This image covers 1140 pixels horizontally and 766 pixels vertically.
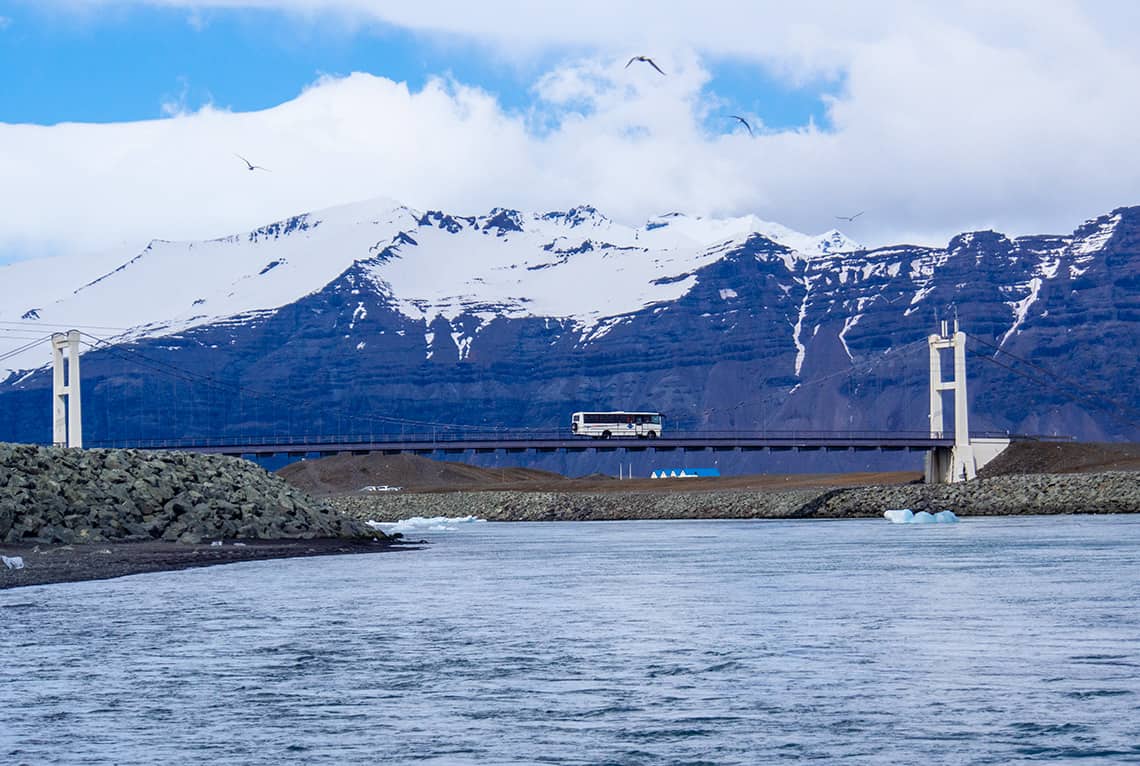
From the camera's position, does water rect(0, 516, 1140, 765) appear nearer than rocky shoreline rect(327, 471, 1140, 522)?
Yes

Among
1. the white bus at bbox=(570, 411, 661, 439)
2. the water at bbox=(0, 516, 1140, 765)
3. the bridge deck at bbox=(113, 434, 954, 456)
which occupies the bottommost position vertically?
the water at bbox=(0, 516, 1140, 765)

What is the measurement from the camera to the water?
16.5 metres

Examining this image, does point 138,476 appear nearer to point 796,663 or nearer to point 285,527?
point 285,527

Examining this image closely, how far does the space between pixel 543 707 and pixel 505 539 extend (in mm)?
56250

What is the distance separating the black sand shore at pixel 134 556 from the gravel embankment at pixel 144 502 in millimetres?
1147

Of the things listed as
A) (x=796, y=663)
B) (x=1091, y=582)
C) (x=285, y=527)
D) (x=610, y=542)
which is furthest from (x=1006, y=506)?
(x=796, y=663)

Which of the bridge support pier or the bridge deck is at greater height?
the bridge support pier

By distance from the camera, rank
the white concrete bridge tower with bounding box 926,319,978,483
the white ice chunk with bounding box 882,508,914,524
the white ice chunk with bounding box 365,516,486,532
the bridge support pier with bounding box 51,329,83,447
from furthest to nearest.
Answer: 1. the white concrete bridge tower with bounding box 926,319,978,483
2. the bridge support pier with bounding box 51,329,83,447
3. the white ice chunk with bounding box 365,516,486,532
4. the white ice chunk with bounding box 882,508,914,524

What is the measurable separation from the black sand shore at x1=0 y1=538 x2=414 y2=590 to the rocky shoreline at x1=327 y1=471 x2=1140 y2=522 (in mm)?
49438

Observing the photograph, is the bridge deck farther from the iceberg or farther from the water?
the water

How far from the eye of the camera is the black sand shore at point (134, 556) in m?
39.9

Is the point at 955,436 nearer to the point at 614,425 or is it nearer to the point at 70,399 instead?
the point at 614,425

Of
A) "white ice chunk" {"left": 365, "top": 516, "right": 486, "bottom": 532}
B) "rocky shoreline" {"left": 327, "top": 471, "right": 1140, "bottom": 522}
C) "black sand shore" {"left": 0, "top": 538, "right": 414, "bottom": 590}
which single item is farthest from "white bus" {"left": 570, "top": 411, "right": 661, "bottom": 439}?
"black sand shore" {"left": 0, "top": 538, "right": 414, "bottom": 590}

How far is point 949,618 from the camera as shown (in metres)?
27.9
